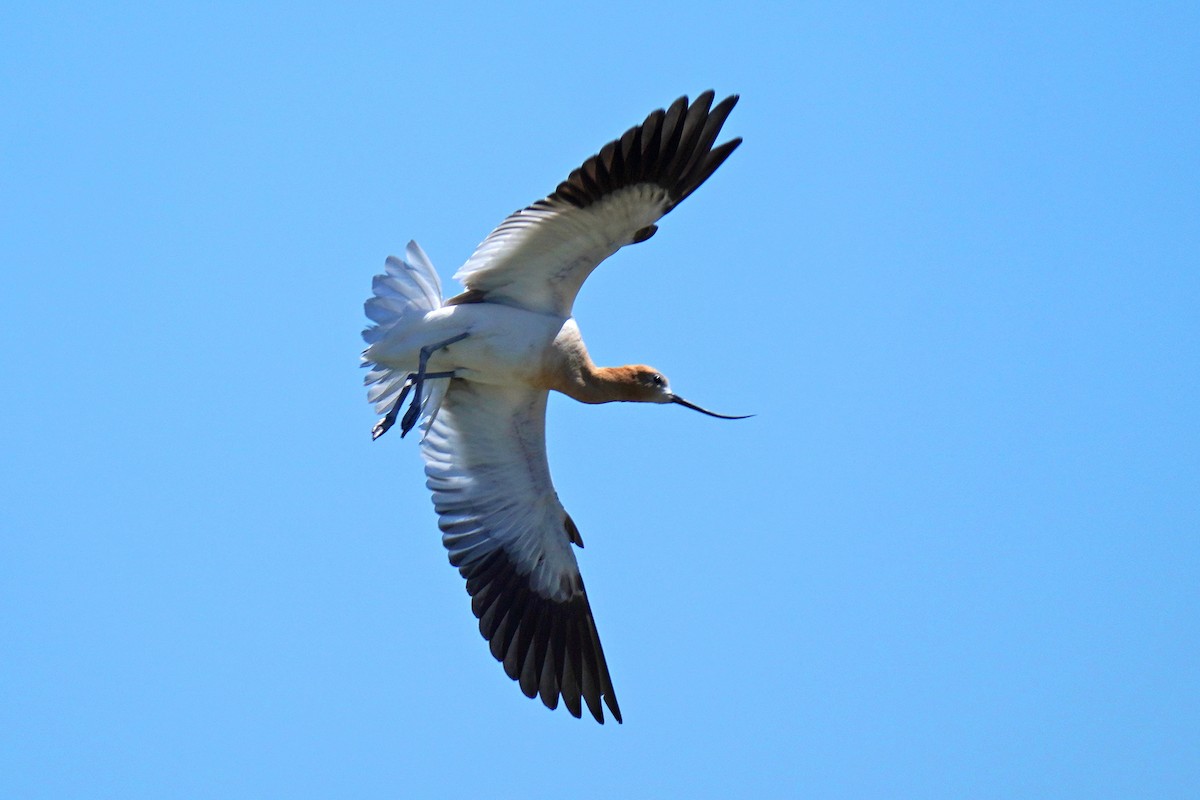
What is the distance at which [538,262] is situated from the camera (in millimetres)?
7746

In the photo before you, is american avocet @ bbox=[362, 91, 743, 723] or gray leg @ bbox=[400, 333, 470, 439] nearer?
american avocet @ bbox=[362, 91, 743, 723]

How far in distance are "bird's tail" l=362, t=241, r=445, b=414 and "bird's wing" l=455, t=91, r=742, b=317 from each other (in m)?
0.29

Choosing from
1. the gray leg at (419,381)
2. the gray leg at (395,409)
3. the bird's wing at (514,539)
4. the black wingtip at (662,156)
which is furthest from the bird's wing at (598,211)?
the bird's wing at (514,539)

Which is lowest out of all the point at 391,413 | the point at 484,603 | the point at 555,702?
the point at 555,702

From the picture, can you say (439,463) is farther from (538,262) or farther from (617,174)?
(617,174)

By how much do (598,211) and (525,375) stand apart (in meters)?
1.11

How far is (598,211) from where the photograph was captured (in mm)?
7383

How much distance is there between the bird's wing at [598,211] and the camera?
7141 millimetres

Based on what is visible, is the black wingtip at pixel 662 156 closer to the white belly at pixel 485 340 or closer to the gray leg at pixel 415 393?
the white belly at pixel 485 340

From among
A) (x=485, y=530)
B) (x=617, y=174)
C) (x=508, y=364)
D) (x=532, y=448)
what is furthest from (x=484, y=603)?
(x=617, y=174)

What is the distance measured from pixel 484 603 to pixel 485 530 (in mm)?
443

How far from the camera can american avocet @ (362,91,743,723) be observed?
727 cm

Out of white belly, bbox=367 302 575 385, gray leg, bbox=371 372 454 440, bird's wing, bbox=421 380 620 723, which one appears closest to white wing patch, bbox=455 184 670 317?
white belly, bbox=367 302 575 385

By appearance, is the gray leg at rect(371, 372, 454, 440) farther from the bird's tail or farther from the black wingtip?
the black wingtip
